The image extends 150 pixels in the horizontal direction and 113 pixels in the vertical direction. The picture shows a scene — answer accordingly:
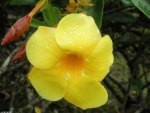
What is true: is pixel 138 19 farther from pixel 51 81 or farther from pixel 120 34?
pixel 51 81

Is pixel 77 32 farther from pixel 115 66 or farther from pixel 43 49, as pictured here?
pixel 115 66

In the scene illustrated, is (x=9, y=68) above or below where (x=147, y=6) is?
below

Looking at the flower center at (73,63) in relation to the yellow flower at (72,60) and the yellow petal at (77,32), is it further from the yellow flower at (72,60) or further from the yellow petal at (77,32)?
the yellow petal at (77,32)


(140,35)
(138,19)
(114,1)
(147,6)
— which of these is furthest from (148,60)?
(147,6)

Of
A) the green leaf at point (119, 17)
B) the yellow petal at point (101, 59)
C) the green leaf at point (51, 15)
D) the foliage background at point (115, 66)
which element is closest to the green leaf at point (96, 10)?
the green leaf at point (51, 15)

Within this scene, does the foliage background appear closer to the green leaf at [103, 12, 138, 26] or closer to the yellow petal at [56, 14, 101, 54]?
the green leaf at [103, 12, 138, 26]

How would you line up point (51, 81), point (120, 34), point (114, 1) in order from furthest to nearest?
point (120, 34) < point (114, 1) < point (51, 81)

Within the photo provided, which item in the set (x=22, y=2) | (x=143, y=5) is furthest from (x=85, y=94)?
(x=22, y=2)
